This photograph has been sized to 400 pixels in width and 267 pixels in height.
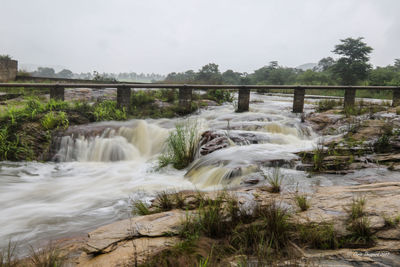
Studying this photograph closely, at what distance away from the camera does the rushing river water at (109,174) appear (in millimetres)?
4707

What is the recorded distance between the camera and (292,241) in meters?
2.78

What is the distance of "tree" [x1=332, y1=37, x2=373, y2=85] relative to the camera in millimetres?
42875

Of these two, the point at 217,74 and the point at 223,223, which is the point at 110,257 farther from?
the point at 217,74

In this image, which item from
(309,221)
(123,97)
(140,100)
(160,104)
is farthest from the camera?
(160,104)

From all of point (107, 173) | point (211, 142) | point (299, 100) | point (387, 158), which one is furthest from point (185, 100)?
point (387, 158)

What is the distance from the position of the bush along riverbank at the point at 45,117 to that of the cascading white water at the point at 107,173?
0.45 metres

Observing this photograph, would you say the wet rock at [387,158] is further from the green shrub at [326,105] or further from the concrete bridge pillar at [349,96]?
the green shrub at [326,105]

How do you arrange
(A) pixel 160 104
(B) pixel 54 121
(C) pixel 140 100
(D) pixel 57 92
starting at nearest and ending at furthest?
(B) pixel 54 121
(D) pixel 57 92
(C) pixel 140 100
(A) pixel 160 104

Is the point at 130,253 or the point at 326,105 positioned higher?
the point at 326,105

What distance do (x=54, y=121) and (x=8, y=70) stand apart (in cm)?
1641

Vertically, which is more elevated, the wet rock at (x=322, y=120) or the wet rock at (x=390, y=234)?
the wet rock at (x=322, y=120)

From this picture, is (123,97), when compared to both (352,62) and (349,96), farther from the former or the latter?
(352,62)

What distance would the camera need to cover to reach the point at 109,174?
7.31m

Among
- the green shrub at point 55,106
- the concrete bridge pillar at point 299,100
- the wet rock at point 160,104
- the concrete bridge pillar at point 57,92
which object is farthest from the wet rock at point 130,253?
the concrete bridge pillar at point 299,100
